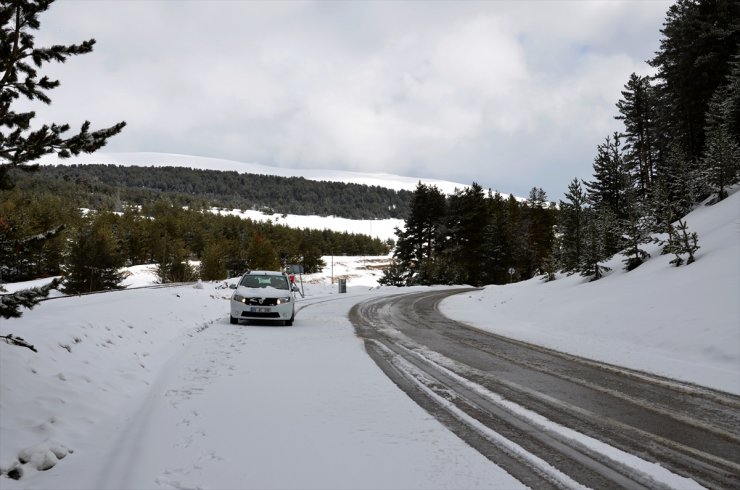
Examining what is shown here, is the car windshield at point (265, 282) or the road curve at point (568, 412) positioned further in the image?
the car windshield at point (265, 282)

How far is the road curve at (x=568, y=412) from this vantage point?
3627 millimetres

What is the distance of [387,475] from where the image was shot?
3400 millimetres

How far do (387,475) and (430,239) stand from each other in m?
66.0

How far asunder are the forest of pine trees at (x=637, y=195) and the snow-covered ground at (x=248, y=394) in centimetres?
600

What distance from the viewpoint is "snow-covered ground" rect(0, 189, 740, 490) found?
3516 millimetres

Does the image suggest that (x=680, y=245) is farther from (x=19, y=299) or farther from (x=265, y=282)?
(x=19, y=299)

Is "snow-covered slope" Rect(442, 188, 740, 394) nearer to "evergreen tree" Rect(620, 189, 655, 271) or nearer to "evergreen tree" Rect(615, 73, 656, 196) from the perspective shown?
"evergreen tree" Rect(620, 189, 655, 271)

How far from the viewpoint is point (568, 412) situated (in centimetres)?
519

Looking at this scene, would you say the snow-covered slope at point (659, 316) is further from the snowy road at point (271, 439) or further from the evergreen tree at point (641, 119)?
the evergreen tree at point (641, 119)

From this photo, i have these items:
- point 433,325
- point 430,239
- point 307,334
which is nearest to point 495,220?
point 430,239

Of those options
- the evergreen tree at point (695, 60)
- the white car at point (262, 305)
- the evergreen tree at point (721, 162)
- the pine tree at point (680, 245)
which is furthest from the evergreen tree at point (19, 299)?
the evergreen tree at point (695, 60)

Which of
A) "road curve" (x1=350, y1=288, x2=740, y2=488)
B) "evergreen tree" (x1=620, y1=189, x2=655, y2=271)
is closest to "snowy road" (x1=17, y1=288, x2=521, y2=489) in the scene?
"road curve" (x1=350, y1=288, x2=740, y2=488)

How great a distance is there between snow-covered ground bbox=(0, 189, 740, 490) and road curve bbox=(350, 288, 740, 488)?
368 mm

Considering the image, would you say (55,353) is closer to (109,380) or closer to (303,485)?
(109,380)
